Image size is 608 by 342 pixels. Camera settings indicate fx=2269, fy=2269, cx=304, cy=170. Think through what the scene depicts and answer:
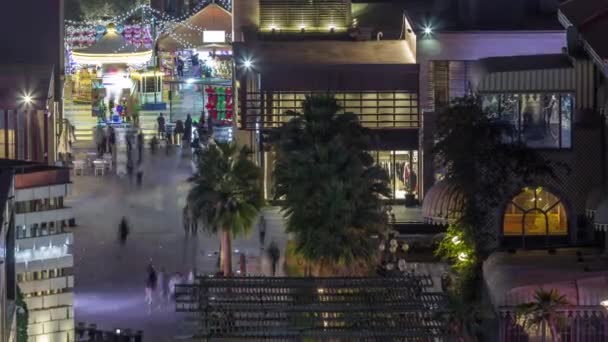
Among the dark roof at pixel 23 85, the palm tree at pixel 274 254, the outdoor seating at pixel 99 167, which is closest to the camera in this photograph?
the palm tree at pixel 274 254

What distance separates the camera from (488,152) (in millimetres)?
55562

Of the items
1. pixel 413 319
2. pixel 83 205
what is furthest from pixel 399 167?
pixel 413 319

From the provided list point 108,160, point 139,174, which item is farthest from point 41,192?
point 108,160

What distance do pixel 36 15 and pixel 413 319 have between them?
36.3 metres

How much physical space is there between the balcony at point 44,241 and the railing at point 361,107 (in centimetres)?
2994

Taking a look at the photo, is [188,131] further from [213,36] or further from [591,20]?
[591,20]

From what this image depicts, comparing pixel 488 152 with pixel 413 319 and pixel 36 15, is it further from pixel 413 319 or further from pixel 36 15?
pixel 36 15

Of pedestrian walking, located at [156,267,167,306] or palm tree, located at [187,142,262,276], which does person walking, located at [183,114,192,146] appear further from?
palm tree, located at [187,142,262,276]

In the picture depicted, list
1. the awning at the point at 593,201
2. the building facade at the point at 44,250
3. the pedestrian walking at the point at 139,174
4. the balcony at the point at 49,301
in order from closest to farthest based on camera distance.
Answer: the building facade at the point at 44,250 → the balcony at the point at 49,301 → the awning at the point at 593,201 → the pedestrian walking at the point at 139,174

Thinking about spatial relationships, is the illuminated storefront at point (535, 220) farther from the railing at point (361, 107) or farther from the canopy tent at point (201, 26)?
the canopy tent at point (201, 26)

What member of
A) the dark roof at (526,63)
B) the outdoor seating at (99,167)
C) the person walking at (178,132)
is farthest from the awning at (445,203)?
the person walking at (178,132)

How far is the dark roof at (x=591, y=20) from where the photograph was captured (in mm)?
48719

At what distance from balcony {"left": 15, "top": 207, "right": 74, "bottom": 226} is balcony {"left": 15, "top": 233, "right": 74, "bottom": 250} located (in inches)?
13.3

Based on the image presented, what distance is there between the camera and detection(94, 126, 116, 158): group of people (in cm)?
8406
